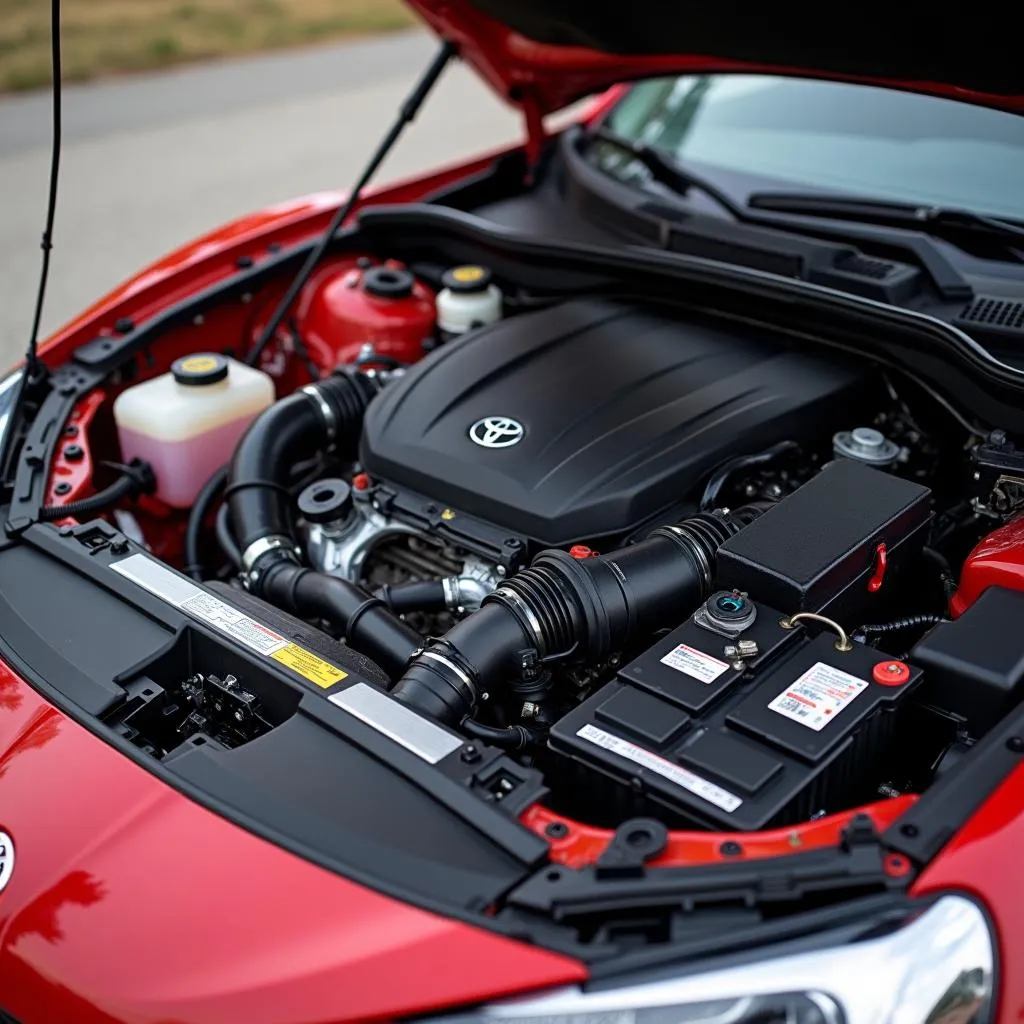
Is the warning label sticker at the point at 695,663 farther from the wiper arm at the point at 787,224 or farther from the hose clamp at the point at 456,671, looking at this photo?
the wiper arm at the point at 787,224

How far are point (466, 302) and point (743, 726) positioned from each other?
1501 mm

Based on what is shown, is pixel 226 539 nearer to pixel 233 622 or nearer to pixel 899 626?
pixel 233 622

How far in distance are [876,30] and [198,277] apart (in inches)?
66.2

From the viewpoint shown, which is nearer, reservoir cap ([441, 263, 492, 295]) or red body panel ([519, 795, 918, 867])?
red body panel ([519, 795, 918, 867])

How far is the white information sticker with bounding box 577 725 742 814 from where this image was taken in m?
1.56

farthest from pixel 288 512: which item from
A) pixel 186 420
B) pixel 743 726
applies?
pixel 743 726

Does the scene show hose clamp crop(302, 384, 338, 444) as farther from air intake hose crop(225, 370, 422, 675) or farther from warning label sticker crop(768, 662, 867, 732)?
warning label sticker crop(768, 662, 867, 732)

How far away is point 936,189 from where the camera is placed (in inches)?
101

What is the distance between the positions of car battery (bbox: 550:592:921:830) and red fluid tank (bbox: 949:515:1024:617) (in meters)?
0.25

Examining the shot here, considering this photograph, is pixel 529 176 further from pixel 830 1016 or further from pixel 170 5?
pixel 170 5

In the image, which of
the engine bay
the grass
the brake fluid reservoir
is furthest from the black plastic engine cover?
the grass

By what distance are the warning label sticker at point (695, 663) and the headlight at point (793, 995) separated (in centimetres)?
46

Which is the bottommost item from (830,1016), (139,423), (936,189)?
(139,423)

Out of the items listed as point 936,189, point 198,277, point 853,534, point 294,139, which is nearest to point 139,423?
point 198,277
